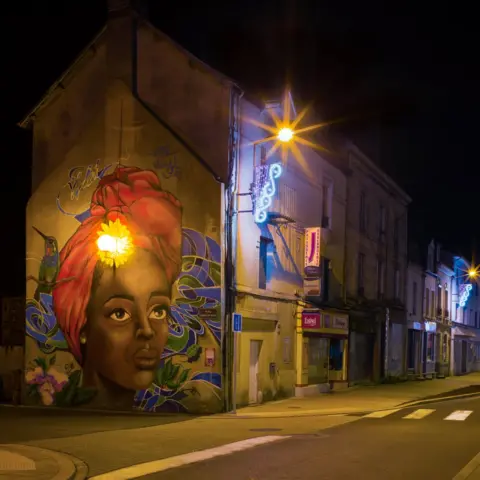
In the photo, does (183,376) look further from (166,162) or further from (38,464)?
(38,464)

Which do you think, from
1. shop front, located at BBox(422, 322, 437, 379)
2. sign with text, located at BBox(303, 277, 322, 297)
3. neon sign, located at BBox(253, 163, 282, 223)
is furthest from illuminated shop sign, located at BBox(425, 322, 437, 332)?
neon sign, located at BBox(253, 163, 282, 223)

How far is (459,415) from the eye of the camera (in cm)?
1983

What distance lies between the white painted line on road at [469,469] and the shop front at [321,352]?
490 inches

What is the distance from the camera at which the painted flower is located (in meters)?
21.1

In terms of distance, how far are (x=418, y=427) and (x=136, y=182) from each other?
1000cm

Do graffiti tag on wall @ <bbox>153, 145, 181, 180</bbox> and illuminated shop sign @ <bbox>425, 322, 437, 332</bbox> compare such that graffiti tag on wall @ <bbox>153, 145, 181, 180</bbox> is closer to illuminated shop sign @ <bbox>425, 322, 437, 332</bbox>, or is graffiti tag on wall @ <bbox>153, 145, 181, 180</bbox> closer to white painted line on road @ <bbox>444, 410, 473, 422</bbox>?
white painted line on road @ <bbox>444, 410, 473, 422</bbox>

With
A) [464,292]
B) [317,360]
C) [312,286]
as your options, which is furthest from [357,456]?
[464,292]

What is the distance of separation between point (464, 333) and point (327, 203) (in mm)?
27551

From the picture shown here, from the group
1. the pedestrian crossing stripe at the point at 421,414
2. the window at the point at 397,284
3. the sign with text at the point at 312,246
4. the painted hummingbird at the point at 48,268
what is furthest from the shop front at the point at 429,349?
the painted hummingbird at the point at 48,268

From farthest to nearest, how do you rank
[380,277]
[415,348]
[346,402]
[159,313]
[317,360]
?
[415,348] < [380,277] < [317,360] < [346,402] < [159,313]

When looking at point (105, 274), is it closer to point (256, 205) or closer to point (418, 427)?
point (256, 205)

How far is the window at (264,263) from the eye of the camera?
73.3 ft

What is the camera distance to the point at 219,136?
20.2 meters

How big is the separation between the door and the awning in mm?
29746
